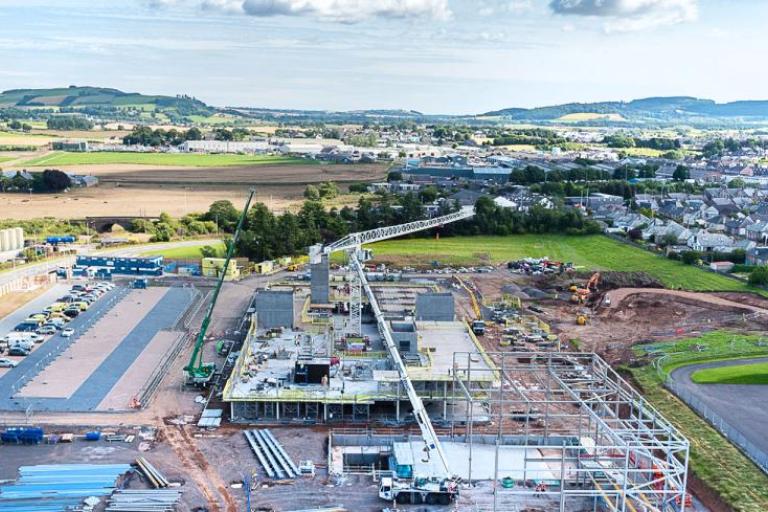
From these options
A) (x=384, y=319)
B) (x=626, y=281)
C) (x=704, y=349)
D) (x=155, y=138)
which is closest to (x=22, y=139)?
(x=155, y=138)

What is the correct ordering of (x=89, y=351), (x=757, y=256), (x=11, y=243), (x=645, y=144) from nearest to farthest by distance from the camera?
(x=89, y=351)
(x=757, y=256)
(x=11, y=243)
(x=645, y=144)

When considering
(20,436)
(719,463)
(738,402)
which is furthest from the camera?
(738,402)

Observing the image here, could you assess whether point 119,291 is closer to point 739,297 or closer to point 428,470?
point 428,470

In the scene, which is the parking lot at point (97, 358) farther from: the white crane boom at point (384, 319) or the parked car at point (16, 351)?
the white crane boom at point (384, 319)

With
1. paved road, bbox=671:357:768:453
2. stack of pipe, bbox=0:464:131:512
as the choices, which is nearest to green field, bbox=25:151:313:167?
paved road, bbox=671:357:768:453

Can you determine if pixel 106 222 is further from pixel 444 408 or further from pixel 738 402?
pixel 738 402

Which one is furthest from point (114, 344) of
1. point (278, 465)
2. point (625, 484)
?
point (625, 484)
